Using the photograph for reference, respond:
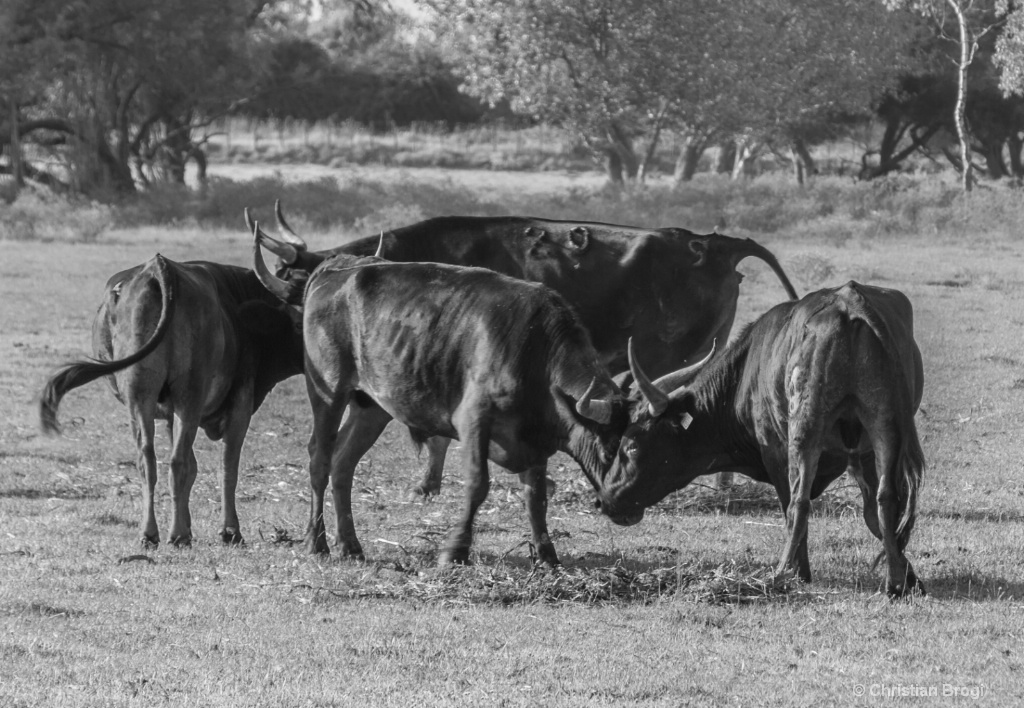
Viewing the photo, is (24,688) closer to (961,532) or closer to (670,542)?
(670,542)

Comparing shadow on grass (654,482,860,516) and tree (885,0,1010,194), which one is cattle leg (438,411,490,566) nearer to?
shadow on grass (654,482,860,516)

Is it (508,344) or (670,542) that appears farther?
(670,542)

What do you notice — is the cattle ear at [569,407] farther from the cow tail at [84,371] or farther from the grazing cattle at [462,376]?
the cow tail at [84,371]

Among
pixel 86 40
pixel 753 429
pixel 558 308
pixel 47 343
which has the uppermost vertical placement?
pixel 86 40

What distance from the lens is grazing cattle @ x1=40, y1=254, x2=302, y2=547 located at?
8.21 meters

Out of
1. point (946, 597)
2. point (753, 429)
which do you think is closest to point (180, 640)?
point (753, 429)

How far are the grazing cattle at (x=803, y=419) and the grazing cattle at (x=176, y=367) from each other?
8.29ft

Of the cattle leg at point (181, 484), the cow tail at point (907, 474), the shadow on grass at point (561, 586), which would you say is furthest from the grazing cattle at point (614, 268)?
the cow tail at point (907, 474)

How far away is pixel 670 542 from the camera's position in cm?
864

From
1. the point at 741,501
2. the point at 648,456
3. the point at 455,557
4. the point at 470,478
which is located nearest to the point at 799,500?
the point at 648,456

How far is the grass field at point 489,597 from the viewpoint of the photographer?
18.7ft

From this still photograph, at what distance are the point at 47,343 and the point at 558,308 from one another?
1083 centimetres

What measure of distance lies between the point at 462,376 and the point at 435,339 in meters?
0.28

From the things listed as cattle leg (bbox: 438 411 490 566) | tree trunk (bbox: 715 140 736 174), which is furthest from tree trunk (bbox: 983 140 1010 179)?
cattle leg (bbox: 438 411 490 566)
